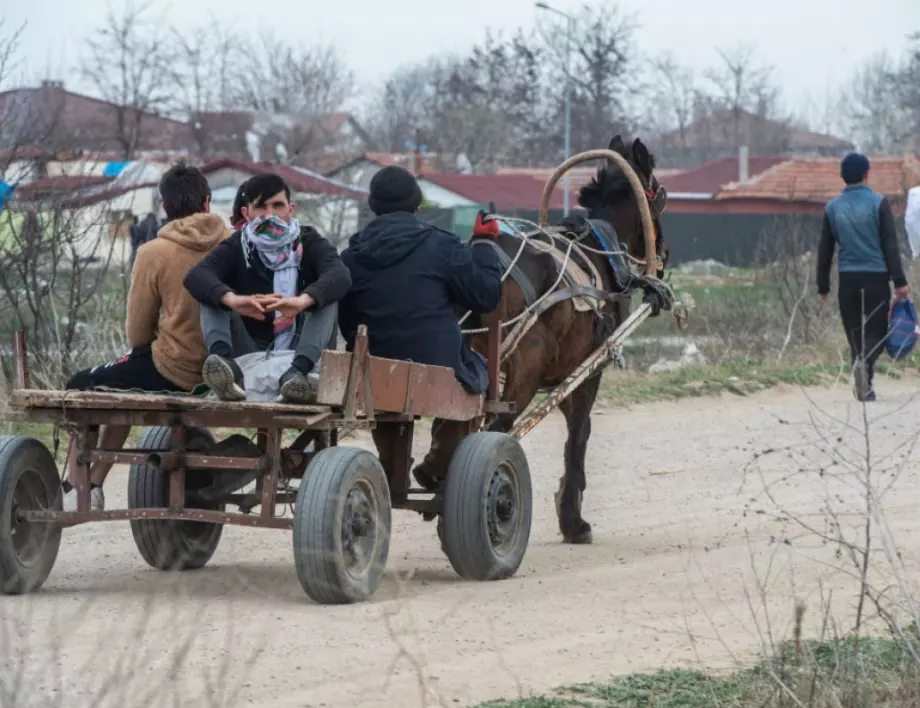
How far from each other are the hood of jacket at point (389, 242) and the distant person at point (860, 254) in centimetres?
679

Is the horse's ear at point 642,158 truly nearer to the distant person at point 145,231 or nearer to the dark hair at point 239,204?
the dark hair at point 239,204

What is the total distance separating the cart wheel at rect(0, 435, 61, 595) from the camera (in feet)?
22.3

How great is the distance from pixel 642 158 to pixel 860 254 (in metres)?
4.00

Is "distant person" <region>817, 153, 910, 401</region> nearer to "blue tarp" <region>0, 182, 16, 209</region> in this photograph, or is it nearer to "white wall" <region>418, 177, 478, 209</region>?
"blue tarp" <region>0, 182, 16, 209</region>

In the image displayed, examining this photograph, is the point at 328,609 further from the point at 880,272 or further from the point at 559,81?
the point at 559,81

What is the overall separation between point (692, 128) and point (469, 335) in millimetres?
91549

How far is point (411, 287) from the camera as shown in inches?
291

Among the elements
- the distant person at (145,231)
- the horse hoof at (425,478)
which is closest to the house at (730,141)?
the distant person at (145,231)

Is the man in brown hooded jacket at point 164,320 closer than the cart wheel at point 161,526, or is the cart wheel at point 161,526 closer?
the man in brown hooded jacket at point 164,320

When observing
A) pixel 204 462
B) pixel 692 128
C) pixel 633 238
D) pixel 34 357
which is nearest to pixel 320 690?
pixel 204 462

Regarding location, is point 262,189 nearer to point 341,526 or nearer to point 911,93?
Result: point 341,526

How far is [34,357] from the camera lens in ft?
42.8

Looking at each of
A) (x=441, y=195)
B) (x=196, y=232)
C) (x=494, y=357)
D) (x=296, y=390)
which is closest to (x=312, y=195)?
(x=441, y=195)

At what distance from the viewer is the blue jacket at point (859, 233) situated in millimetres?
13461
